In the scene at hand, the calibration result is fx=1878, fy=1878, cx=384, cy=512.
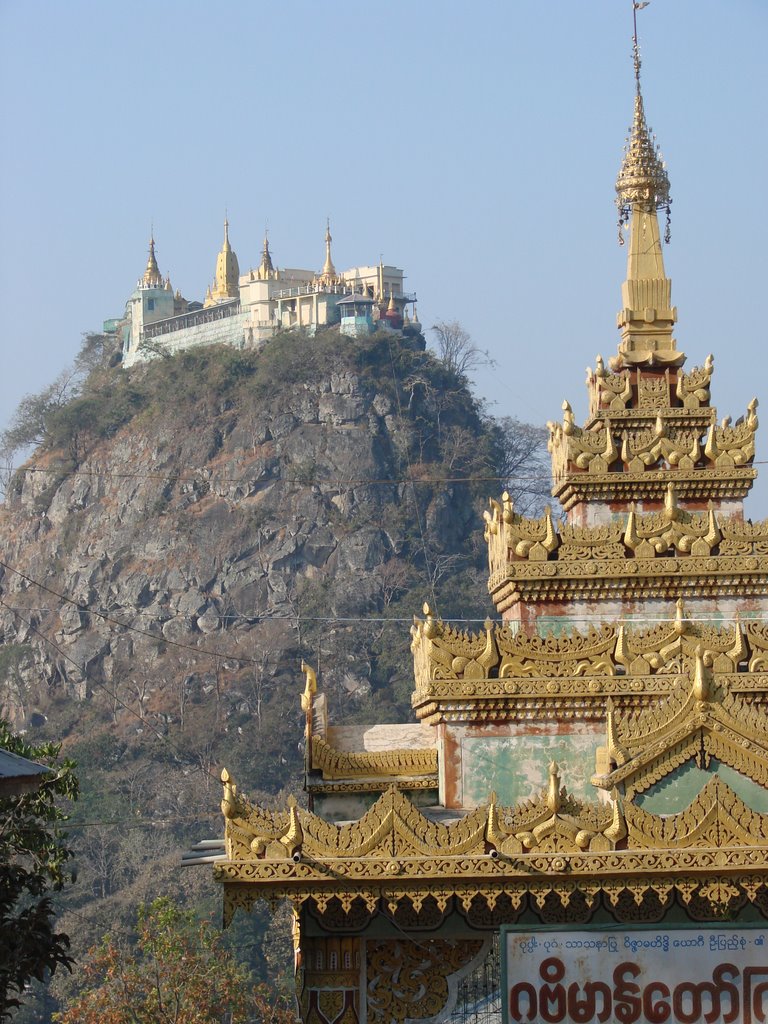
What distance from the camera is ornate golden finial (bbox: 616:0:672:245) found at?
22359 millimetres

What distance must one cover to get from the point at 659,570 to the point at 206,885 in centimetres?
5722

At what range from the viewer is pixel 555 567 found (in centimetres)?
1952

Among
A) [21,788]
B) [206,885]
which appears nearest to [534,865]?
[21,788]

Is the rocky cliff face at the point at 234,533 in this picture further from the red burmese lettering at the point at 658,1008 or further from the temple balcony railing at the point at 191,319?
the red burmese lettering at the point at 658,1008

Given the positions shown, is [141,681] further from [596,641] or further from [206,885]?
[596,641]

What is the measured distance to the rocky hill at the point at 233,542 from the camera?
105750mm

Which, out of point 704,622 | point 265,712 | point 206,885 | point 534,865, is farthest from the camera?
point 265,712

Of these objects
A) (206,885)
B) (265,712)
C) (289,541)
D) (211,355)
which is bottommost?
(206,885)

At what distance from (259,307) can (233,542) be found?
20.5 m

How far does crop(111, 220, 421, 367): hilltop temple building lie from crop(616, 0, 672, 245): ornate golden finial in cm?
10314

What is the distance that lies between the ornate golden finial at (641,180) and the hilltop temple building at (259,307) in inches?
4061

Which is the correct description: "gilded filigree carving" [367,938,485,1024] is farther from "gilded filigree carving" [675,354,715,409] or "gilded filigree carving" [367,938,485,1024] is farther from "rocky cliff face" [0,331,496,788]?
"rocky cliff face" [0,331,496,788]

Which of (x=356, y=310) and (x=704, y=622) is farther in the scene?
(x=356, y=310)

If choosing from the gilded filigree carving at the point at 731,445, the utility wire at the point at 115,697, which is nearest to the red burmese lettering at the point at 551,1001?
the gilded filigree carving at the point at 731,445
